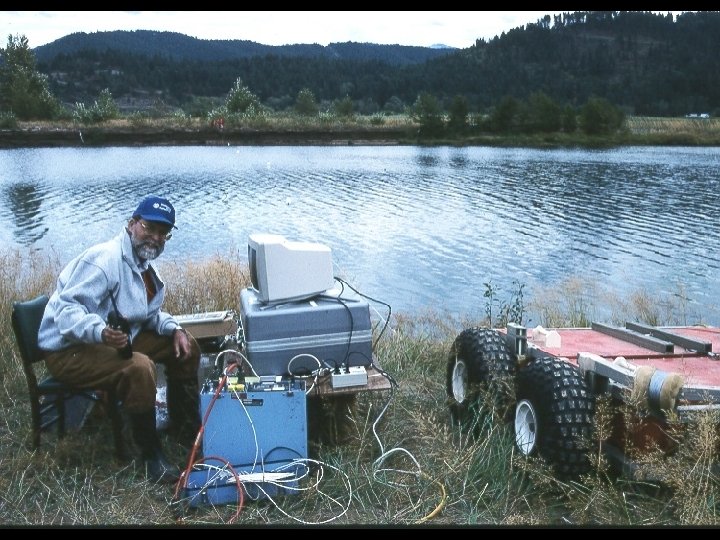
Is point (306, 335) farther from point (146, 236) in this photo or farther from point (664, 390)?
point (664, 390)

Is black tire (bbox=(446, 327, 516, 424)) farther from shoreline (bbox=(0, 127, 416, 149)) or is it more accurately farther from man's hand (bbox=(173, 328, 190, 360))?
shoreline (bbox=(0, 127, 416, 149))

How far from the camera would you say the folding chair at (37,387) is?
394 centimetres

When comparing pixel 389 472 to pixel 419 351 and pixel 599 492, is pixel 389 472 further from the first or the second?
pixel 419 351

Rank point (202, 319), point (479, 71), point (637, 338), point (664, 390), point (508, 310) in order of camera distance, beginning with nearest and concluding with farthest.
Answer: point (664, 390)
point (637, 338)
point (202, 319)
point (508, 310)
point (479, 71)

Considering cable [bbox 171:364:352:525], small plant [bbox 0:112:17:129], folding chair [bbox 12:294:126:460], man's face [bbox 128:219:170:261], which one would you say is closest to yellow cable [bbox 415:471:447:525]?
cable [bbox 171:364:352:525]

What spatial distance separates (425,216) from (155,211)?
64.5 ft

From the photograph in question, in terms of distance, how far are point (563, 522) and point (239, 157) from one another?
43207mm

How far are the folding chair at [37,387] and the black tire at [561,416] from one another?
2126 mm

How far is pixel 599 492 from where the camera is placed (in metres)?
3.44

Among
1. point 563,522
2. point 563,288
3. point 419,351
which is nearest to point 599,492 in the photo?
point 563,522

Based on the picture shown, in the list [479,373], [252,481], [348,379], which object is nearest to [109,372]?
[252,481]

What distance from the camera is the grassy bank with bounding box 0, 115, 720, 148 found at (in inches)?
2174

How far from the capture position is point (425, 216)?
23.3 meters

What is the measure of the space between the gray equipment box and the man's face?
63 centimetres
